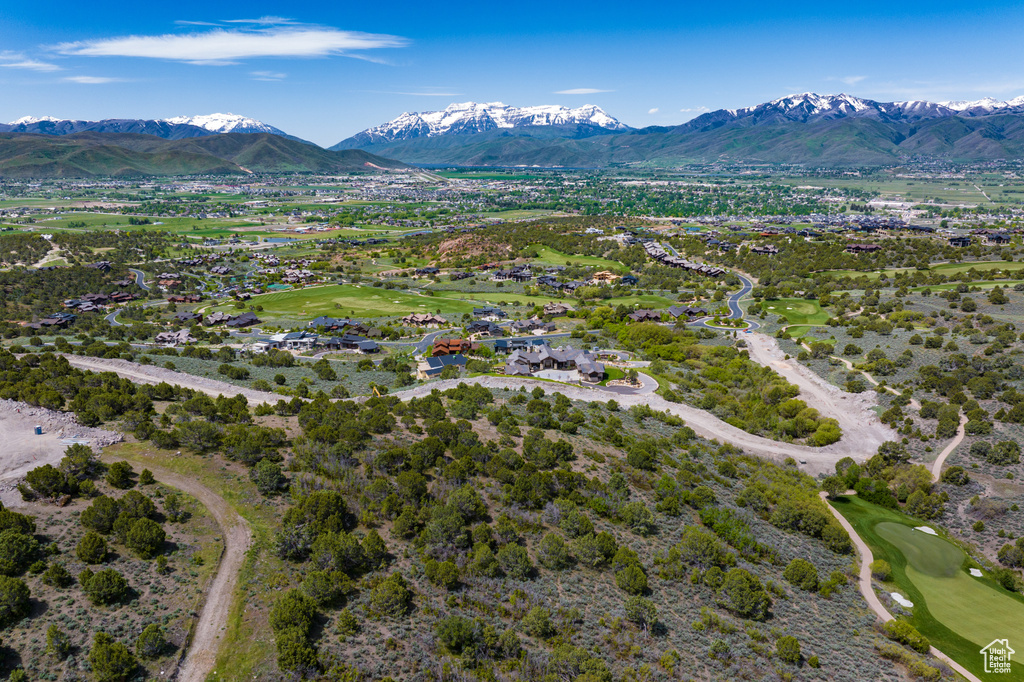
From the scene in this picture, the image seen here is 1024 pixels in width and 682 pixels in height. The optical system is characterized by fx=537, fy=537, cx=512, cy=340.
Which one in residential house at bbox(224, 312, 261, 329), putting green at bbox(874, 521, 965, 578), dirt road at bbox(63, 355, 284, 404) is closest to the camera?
putting green at bbox(874, 521, 965, 578)

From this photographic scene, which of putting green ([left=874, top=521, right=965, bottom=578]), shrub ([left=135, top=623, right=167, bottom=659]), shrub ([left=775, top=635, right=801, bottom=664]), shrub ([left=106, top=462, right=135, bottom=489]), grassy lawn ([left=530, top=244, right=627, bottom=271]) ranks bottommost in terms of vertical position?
putting green ([left=874, top=521, right=965, bottom=578])

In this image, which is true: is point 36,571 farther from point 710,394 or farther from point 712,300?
point 712,300

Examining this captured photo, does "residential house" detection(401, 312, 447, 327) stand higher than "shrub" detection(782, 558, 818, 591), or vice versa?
"residential house" detection(401, 312, 447, 327)

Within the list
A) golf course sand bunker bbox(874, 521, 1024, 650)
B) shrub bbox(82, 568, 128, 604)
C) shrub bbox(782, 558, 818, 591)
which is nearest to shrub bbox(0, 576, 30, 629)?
shrub bbox(82, 568, 128, 604)

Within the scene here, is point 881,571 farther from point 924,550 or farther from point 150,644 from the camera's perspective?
point 150,644

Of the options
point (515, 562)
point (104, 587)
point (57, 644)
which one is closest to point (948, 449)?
point (515, 562)

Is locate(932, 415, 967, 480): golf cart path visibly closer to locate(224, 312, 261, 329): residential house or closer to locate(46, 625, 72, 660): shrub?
locate(46, 625, 72, 660): shrub

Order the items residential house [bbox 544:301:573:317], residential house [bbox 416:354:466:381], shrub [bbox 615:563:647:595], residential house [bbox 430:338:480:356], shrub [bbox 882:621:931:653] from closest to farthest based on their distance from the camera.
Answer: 1. shrub [bbox 882:621:931:653]
2. shrub [bbox 615:563:647:595]
3. residential house [bbox 416:354:466:381]
4. residential house [bbox 430:338:480:356]
5. residential house [bbox 544:301:573:317]

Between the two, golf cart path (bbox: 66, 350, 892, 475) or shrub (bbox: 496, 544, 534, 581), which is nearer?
shrub (bbox: 496, 544, 534, 581)
